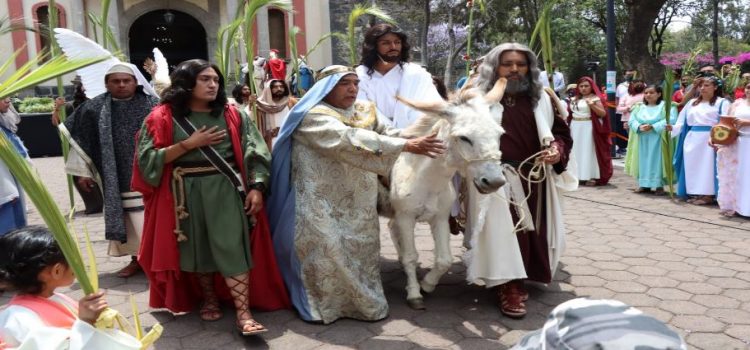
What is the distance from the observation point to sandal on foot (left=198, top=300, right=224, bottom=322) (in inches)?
152

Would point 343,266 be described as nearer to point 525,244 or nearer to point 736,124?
point 525,244

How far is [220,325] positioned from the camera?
3.81 meters

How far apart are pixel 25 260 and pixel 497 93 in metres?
2.53

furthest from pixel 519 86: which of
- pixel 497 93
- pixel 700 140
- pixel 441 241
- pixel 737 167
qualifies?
pixel 700 140

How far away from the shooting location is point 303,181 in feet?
12.6

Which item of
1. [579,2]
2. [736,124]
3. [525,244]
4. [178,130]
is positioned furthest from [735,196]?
[579,2]

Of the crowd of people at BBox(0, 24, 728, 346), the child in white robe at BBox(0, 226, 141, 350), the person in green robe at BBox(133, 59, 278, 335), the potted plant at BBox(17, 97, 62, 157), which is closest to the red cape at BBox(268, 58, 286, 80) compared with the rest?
the crowd of people at BBox(0, 24, 728, 346)

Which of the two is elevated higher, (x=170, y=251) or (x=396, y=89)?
(x=396, y=89)

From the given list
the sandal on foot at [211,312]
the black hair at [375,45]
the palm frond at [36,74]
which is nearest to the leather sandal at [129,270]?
the sandal on foot at [211,312]

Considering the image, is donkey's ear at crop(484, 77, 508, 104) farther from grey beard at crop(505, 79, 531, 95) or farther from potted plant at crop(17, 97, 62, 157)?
potted plant at crop(17, 97, 62, 157)

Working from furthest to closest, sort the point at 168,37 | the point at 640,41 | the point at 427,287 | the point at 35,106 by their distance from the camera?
the point at 168,37, the point at 640,41, the point at 35,106, the point at 427,287

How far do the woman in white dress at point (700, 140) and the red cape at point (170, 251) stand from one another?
5.96m

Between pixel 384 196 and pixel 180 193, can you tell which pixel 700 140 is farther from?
pixel 180 193

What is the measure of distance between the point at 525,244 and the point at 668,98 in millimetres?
4753
